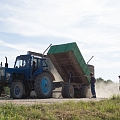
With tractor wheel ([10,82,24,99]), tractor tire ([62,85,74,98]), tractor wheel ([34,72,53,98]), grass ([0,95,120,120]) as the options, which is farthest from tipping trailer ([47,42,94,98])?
grass ([0,95,120,120])

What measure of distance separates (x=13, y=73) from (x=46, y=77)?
1.69m

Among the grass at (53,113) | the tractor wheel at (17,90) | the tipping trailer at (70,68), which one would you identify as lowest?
the grass at (53,113)

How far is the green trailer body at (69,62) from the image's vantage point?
16.9 m

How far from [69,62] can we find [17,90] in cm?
354

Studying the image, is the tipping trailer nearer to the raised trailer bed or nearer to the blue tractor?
the raised trailer bed

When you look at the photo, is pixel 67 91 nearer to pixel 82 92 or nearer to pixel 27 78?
pixel 82 92

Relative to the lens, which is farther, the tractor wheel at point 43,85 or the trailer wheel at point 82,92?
the trailer wheel at point 82,92

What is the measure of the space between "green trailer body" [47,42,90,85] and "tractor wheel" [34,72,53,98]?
1.57 meters

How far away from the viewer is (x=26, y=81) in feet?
53.0

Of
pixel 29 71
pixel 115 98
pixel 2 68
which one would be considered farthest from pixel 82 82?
pixel 115 98

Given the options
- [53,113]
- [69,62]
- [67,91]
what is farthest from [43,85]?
[53,113]

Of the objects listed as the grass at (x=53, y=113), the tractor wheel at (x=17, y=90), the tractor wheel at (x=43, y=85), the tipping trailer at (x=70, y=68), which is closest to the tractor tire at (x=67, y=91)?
the tipping trailer at (x=70, y=68)

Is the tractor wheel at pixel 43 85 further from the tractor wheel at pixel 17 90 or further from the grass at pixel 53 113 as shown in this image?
the grass at pixel 53 113

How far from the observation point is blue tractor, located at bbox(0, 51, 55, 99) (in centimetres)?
1547
